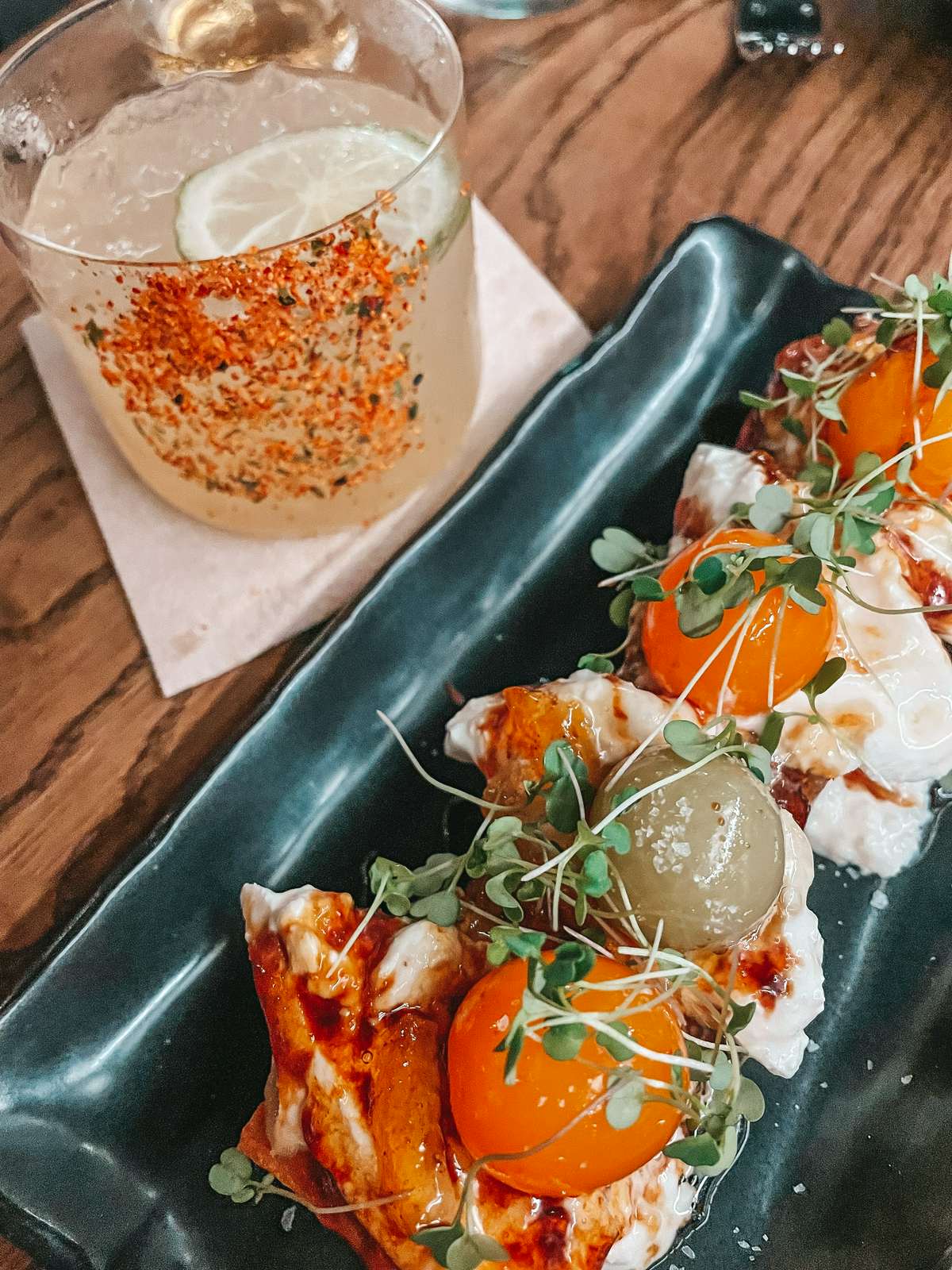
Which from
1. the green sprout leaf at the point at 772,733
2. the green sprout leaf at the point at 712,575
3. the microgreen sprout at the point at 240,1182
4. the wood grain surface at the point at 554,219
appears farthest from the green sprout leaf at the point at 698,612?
the microgreen sprout at the point at 240,1182

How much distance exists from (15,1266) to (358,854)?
663 mm

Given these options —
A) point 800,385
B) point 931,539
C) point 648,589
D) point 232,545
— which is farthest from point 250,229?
point 931,539

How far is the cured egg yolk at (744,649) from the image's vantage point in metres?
1.36

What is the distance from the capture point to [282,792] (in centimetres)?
155

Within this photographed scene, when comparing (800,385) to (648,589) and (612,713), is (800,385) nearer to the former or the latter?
(648,589)

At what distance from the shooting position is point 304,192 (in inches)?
55.8

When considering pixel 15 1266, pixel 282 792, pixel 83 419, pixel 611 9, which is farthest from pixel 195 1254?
pixel 611 9

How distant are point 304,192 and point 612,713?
803mm

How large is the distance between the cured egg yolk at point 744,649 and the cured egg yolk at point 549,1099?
41cm

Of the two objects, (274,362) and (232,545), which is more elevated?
(274,362)

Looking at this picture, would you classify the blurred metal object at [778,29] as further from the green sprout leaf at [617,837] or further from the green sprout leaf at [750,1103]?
the green sprout leaf at [750,1103]

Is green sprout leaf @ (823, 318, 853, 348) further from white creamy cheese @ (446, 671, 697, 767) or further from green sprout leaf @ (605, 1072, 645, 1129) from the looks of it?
green sprout leaf @ (605, 1072, 645, 1129)

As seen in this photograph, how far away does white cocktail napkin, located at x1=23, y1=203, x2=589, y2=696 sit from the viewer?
5.85 ft

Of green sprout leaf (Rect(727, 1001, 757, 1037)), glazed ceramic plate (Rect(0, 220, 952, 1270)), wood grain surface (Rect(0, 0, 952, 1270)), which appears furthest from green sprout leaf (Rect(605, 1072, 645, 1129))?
wood grain surface (Rect(0, 0, 952, 1270))
